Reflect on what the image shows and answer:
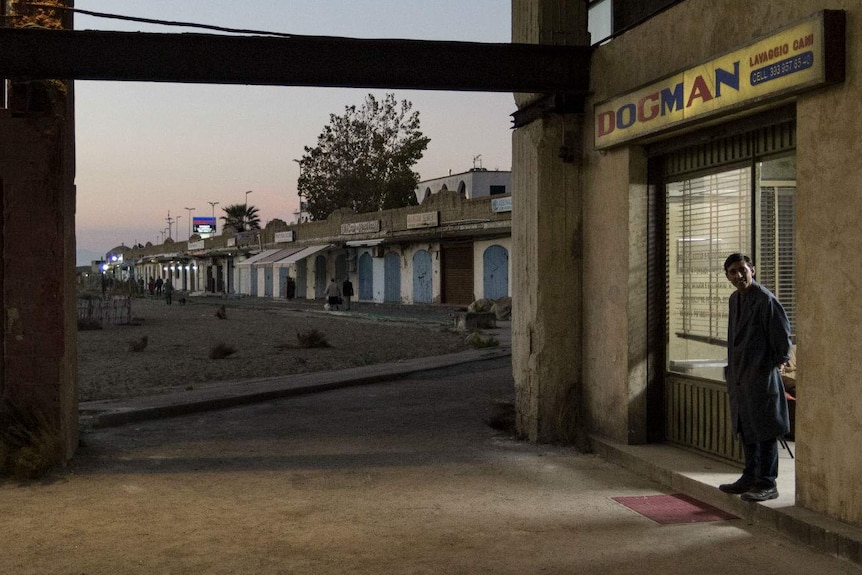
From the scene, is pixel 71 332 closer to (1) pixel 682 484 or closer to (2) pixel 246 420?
(2) pixel 246 420

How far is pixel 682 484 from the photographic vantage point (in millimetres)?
7188

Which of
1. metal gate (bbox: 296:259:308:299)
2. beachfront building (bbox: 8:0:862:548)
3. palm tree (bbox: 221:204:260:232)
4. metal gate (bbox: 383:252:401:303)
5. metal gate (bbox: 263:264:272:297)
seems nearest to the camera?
beachfront building (bbox: 8:0:862:548)

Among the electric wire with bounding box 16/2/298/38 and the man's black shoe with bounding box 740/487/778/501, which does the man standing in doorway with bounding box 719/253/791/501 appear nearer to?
the man's black shoe with bounding box 740/487/778/501

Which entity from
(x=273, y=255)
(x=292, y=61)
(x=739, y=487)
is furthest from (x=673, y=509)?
(x=273, y=255)

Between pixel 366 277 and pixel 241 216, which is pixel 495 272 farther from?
pixel 241 216

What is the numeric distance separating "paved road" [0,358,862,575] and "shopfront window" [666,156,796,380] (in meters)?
1.29

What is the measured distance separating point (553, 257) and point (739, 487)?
11.0 ft

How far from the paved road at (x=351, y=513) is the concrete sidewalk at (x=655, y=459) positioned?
122 millimetres

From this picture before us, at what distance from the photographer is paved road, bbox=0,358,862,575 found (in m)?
5.45

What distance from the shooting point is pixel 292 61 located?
8.57 m

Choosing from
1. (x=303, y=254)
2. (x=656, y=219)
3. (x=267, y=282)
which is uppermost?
(x=303, y=254)

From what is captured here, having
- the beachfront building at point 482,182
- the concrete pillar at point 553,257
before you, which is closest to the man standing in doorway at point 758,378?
the concrete pillar at point 553,257

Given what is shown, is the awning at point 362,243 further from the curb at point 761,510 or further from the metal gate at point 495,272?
the curb at point 761,510

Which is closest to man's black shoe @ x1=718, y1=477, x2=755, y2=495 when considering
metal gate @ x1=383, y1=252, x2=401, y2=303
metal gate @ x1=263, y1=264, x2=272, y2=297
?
metal gate @ x1=383, y1=252, x2=401, y2=303
